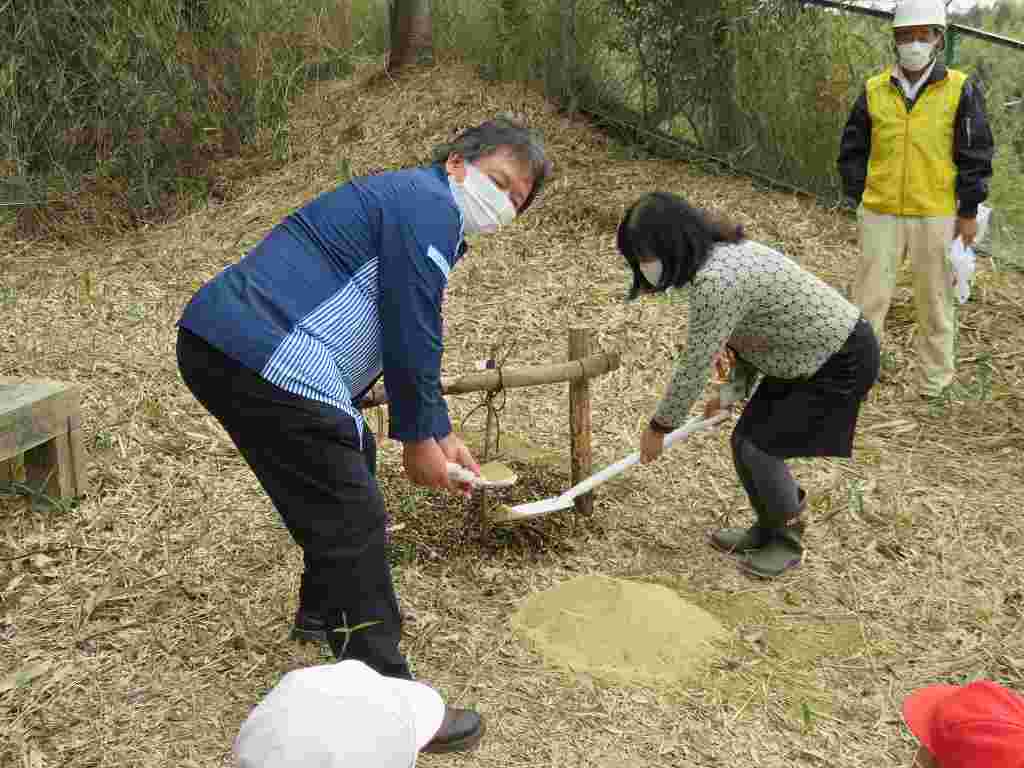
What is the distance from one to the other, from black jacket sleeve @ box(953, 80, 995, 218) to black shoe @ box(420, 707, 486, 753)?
11.1ft

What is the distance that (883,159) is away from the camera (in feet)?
16.7

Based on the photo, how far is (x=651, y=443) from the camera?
11.3ft

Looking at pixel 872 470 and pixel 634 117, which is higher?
pixel 634 117

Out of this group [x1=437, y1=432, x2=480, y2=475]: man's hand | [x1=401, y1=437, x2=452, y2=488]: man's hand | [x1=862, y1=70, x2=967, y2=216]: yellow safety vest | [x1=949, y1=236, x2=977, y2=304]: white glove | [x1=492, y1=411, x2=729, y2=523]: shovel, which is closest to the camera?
[x1=401, y1=437, x2=452, y2=488]: man's hand

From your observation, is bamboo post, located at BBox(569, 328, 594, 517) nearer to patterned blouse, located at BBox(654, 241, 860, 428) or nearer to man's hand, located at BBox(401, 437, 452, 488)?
patterned blouse, located at BBox(654, 241, 860, 428)

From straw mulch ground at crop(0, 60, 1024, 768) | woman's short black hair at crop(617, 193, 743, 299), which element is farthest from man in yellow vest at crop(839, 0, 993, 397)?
woman's short black hair at crop(617, 193, 743, 299)

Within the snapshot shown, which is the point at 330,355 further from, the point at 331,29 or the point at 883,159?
the point at 331,29

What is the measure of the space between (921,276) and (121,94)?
18.2 ft

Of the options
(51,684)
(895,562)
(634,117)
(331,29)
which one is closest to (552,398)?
(895,562)

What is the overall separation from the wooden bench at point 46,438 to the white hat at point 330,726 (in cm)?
228

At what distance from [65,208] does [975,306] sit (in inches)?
226

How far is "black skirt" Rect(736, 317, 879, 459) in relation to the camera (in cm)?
341

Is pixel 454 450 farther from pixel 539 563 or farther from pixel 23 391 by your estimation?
pixel 23 391

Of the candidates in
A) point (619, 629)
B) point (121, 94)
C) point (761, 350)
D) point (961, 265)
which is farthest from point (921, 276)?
point (121, 94)
